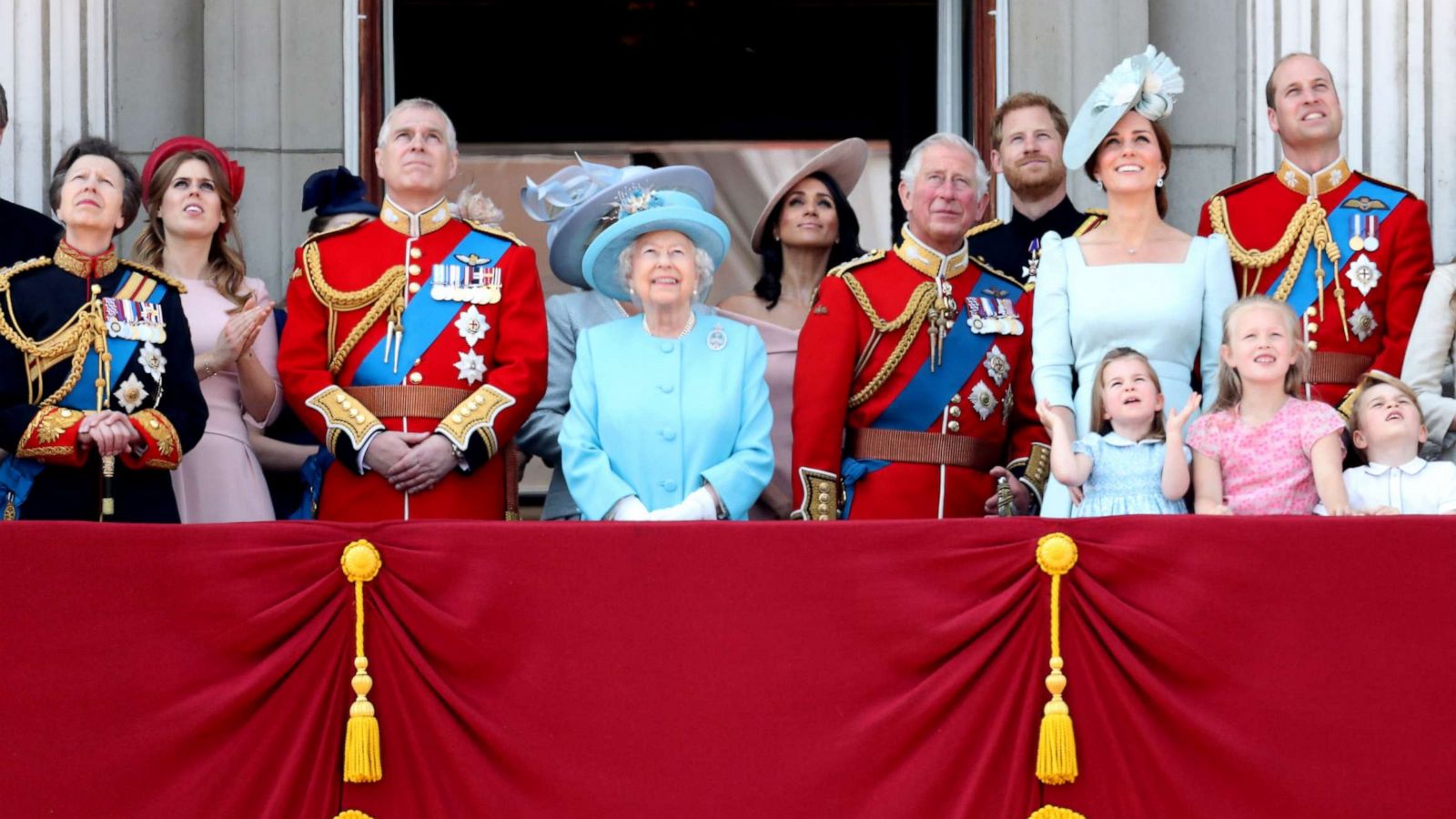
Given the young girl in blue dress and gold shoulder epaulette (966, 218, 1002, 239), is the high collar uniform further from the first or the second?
gold shoulder epaulette (966, 218, 1002, 239)

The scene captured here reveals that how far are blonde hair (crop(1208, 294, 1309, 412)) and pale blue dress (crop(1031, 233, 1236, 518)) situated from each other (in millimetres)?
148

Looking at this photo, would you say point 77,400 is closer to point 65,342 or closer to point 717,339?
point 65,342

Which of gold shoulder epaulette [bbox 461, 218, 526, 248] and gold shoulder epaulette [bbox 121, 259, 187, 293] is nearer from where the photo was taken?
gold shoulder epaulette [bbox 121, 259, 187, 293]

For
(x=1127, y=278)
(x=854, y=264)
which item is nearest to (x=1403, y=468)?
(x=1127, y=278)

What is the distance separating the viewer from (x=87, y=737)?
472cm

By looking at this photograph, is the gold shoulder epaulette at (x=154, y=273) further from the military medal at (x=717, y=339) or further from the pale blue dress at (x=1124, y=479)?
the pale blue dress at (x=1124, y=479)

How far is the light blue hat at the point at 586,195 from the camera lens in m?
6.19

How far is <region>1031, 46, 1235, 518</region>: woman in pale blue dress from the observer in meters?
5.49

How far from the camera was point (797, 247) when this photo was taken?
6.53 meters

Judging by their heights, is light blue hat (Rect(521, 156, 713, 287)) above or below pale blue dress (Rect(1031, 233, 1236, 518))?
above

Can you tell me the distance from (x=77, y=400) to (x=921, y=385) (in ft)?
6.43

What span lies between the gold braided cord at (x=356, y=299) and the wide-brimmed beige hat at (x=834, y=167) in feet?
3.71

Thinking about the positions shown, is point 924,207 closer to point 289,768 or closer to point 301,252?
point 301,252

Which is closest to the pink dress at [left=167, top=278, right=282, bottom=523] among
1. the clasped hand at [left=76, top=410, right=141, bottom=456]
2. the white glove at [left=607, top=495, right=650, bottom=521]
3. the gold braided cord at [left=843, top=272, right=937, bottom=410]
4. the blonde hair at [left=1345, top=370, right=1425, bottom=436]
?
the clasped hand at [left=76, top=410, right=141, bottom=456]
